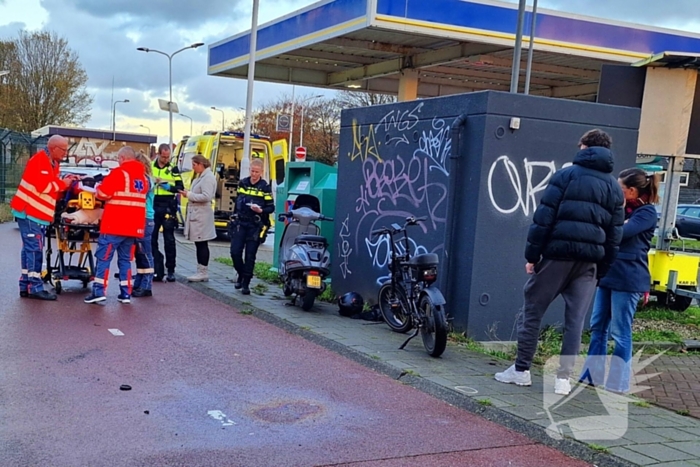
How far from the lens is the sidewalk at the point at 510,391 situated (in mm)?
4734

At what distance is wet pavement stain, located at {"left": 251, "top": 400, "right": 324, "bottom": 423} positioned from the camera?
504 cm

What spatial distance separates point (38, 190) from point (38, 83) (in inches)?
1800

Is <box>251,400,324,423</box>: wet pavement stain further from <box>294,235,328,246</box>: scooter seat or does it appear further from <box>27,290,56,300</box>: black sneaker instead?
<box>27,290,56,300</box>: black sneaker

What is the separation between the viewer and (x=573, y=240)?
18.3 feet

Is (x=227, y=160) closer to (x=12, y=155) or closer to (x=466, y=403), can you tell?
(x=12, y=155)

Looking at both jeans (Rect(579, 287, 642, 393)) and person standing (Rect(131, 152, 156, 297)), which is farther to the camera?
person standing (Rect(131, 152, 156, 297))

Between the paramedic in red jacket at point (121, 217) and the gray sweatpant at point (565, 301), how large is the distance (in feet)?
16.6

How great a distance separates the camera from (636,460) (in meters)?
4.48

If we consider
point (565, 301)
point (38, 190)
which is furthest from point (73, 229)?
point (565, 301)

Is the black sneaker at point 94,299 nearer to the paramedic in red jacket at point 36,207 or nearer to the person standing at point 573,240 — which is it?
the paramedic in red jacket at point 36,207

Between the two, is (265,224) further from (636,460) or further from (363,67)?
(363,67)

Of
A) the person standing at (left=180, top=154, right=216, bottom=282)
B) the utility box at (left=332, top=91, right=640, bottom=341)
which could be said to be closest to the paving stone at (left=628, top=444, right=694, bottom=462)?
the utility box at (left=332, top=91, right=640, bottom=341)

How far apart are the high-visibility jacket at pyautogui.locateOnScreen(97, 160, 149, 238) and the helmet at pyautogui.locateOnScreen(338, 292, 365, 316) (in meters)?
2.68

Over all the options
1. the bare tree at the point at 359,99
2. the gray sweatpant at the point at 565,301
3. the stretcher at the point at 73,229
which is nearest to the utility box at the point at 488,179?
the gray sweatpant at the point at 565,301
